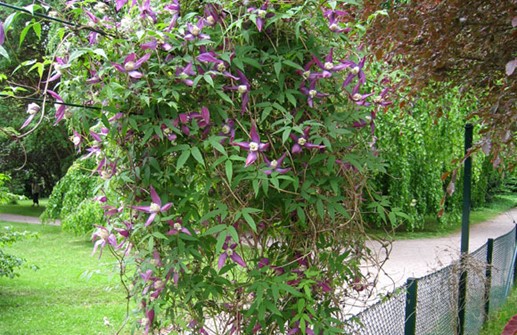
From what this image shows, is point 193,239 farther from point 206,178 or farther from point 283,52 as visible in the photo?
point 283,52

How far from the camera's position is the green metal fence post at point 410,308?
278 cm

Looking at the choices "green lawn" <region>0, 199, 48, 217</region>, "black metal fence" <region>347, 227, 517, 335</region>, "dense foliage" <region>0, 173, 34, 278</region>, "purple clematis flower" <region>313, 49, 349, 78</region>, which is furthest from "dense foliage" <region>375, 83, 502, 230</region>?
"green lawn" <region>0, 199, 48, 217</region>

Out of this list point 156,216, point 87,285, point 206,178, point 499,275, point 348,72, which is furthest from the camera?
→ point 87,285

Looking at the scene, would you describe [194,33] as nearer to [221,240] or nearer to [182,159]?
[182,159]

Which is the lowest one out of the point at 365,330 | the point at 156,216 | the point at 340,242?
the point at 365,330

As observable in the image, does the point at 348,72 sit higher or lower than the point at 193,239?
higher

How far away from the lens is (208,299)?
1.75 m

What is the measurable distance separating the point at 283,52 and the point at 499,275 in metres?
4.54

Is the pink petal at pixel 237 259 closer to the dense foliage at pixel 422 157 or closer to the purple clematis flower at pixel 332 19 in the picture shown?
the purple clematis flower at pixel 332 19

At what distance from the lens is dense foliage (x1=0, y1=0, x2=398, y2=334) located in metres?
1.56

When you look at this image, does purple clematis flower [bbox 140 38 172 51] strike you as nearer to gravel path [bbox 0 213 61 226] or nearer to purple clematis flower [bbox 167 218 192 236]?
purple clematis flower [bbox 167 218 192 236]

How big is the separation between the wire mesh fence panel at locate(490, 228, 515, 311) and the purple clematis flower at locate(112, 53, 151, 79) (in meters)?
3.96

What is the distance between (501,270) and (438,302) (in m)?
2.30

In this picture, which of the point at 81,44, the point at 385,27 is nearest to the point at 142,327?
the point at 81,44
